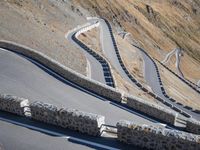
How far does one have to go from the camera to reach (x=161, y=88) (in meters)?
49.2

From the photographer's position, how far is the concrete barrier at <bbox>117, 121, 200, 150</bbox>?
1140 centimetres

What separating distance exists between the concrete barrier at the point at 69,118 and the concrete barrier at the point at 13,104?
0.63m

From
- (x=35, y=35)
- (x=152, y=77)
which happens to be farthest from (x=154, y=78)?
(x=35, y=35)

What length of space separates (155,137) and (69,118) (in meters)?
3.46

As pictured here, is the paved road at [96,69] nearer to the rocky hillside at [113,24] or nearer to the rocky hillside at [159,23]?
the rocky hillside at [113,24]

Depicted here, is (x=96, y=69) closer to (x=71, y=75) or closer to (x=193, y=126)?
(x=71, y=75)

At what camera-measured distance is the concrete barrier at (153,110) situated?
67.1 feet

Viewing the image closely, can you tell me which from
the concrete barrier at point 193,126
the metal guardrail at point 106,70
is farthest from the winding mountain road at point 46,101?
the concrete barrier at point 193,126

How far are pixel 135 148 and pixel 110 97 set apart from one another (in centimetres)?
999

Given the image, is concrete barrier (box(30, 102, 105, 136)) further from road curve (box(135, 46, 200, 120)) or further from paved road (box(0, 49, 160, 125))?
road curve (box(135, 46, 200, 120))

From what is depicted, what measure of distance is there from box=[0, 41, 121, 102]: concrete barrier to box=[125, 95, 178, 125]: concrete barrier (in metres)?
1.07

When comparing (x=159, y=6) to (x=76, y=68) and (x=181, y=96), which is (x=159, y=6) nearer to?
(x=181, y=96)

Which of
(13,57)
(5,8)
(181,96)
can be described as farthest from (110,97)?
(181,96)

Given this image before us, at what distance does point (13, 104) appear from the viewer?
15.6 metres
